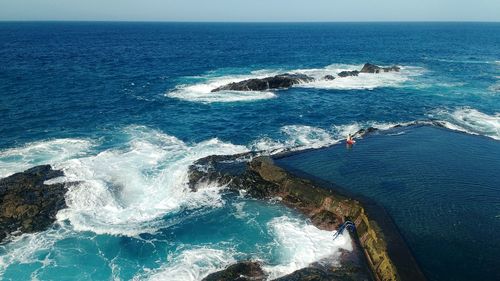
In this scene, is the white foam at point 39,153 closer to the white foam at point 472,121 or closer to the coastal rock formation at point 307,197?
the coastal rock formation at point 307,197

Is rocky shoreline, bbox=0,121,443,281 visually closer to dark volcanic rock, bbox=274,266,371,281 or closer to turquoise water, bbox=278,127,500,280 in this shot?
dark volcanic rock, bbox=274,266,371,281

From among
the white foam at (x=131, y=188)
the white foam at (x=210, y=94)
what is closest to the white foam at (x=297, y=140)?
the white foam at (x=131, y=188)

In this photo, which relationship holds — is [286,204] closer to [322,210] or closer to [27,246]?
[322,210]

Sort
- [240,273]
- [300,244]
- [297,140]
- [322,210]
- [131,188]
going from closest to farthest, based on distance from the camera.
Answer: [240,273] < [300,244] < [322,210] < [131,188] < [297,140]

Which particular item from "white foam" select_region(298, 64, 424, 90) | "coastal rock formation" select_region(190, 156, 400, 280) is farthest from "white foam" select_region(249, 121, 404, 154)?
"white foam" select_region(298, 64, 424, 90)

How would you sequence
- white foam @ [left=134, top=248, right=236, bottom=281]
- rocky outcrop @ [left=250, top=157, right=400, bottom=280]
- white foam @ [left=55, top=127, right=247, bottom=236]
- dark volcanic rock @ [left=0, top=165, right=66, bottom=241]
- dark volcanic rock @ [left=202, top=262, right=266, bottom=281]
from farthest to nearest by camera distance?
1. white foam @ [left=55, top=127, right=247, bottom=236]
2. dark volcanic rock @ [left=0, top=165, right=66, bottom=241]
3. white foam @ [left=134, top=248, right=236, bottom=281]
4. rocky outcrop @ [left=250, top=157, right=400, bottom=280]
5. dark volcanic rock @ [left=202, top=262, right=266, bottom=281]

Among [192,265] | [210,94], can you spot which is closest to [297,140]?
[192,265]
